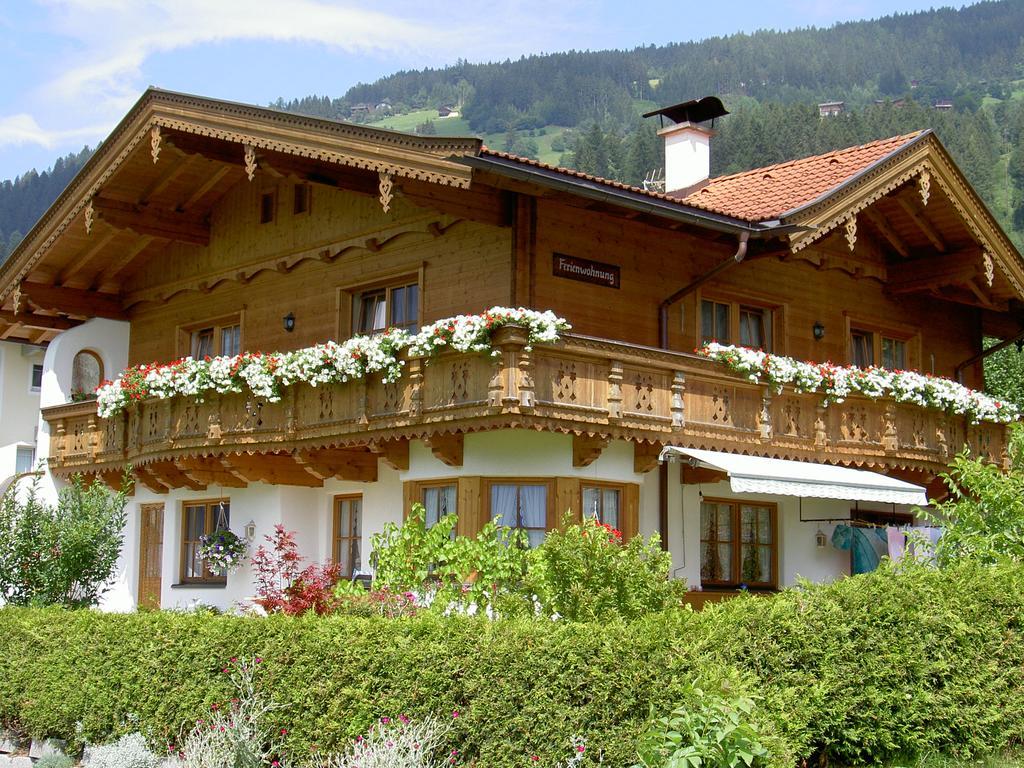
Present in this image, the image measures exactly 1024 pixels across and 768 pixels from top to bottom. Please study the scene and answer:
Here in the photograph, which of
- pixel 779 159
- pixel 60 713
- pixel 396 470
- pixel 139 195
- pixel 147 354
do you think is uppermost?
pixel 779 159

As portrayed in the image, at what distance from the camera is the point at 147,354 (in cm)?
2397

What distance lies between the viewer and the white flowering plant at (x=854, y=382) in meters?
17.5

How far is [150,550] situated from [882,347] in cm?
1324

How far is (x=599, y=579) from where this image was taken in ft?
37.8

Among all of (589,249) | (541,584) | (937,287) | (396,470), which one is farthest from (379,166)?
(937,287)

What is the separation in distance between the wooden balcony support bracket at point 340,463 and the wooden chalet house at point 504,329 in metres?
0.05

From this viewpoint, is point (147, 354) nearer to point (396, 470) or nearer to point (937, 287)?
point (396, 470)

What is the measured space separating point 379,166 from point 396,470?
14.1 ft

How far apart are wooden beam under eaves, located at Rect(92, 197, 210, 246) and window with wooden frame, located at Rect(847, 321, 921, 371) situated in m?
11.1

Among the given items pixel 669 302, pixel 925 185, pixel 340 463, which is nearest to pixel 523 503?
pixel 340 463

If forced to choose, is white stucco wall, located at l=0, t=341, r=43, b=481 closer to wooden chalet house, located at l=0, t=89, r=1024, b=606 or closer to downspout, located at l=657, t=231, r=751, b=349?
wooden chalet house, located at l=0, t=89, r=1024, b=606

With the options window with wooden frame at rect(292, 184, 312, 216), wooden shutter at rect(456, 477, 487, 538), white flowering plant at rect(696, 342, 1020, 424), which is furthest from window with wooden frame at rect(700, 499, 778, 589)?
window with wooden frame at rect(292, 184, 312, 216)

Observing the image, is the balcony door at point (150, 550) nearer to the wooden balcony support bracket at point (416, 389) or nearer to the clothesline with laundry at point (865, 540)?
the wooden balcony support bracket at point (416, 389)

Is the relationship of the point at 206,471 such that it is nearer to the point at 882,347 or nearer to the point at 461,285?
the point at 461,285
